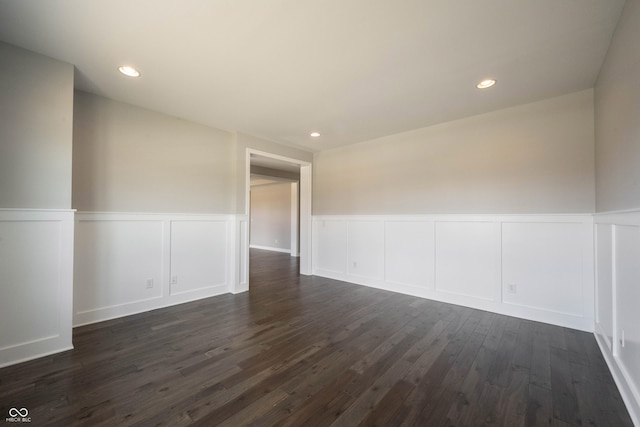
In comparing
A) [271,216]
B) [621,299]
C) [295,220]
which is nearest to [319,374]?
[621,299]

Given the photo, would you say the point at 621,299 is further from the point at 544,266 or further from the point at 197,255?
the point at 197,255

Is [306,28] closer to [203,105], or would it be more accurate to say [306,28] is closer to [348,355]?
[203,105]

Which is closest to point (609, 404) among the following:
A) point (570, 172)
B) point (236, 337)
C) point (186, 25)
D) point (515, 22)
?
point (570, 172)

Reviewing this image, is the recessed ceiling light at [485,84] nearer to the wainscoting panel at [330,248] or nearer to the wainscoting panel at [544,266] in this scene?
the wainscoting panel at [544,266]

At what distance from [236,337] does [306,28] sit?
2.66 metres

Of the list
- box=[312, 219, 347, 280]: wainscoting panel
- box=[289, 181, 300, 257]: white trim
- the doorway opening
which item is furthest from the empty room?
box=[289, 181, 300, 257]: white trim

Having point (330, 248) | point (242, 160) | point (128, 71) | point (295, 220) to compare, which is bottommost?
point (330, 248)

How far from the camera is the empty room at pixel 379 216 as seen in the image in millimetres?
1625

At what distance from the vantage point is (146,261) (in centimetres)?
315

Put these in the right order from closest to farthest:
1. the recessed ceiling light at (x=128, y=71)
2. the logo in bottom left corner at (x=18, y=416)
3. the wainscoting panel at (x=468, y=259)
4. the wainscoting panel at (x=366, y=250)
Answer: the logo in bottom left corner at (x=18, y=416) < the recessed ceiling light at (x=128, y=71) < the wainscoting panel at (x=468, y=259) < the wainscoting panel at (x=366, y=250)

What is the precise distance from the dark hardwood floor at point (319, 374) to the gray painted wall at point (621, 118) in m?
1.30

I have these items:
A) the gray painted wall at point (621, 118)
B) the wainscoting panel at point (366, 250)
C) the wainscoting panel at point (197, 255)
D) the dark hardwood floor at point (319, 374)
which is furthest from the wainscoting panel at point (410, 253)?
the wainscoting panel at point (197, 255)

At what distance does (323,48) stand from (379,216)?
109 inches

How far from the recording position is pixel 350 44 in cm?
195
